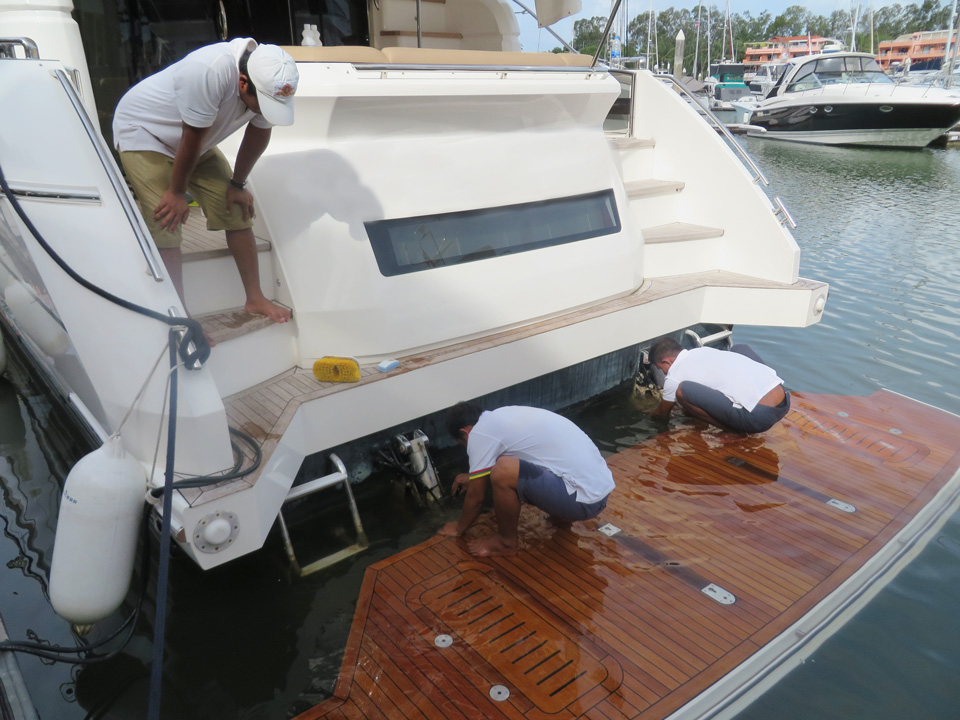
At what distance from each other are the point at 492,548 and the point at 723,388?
6.30ft

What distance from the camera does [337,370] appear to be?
3.26 meters

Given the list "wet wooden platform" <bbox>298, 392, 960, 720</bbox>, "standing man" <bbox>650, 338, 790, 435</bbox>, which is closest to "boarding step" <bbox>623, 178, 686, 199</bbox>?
"standing man" <bbox>650, 338, 790, 435</bbox>

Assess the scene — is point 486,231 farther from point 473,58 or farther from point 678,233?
point 678,233

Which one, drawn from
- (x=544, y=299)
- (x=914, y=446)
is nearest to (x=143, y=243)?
(x=544, y=299)

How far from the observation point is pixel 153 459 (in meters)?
2.63

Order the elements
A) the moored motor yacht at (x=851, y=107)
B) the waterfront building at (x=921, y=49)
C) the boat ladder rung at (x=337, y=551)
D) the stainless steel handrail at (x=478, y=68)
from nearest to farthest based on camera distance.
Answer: the boat ladder rung at (x=337, y=551), the stainless steel handrail at (x=478, y=68), the moored motor yacht at (x=851, y=107), the waterfront building at (x=921, y=49)

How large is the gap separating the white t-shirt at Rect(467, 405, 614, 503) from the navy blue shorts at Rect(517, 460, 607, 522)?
3 cm

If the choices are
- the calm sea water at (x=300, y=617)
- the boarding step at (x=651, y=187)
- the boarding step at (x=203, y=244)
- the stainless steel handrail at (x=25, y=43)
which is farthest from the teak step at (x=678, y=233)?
the stainless steel handrail at (x=25, y=43)

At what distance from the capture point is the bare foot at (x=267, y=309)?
3.30 m

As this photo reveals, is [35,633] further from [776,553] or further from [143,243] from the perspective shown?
[776,553]

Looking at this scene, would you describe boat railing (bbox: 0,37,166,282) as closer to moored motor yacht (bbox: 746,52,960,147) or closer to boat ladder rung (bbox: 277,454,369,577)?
boat ladder rung (bbox: 277,454,369,577)

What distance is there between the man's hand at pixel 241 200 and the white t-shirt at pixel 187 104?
0.21 m

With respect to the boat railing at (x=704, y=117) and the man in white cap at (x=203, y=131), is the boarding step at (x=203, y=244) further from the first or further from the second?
the boat railing at (x=704, y=117)

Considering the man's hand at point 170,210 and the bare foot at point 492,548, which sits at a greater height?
the man's hand at point 170,210
